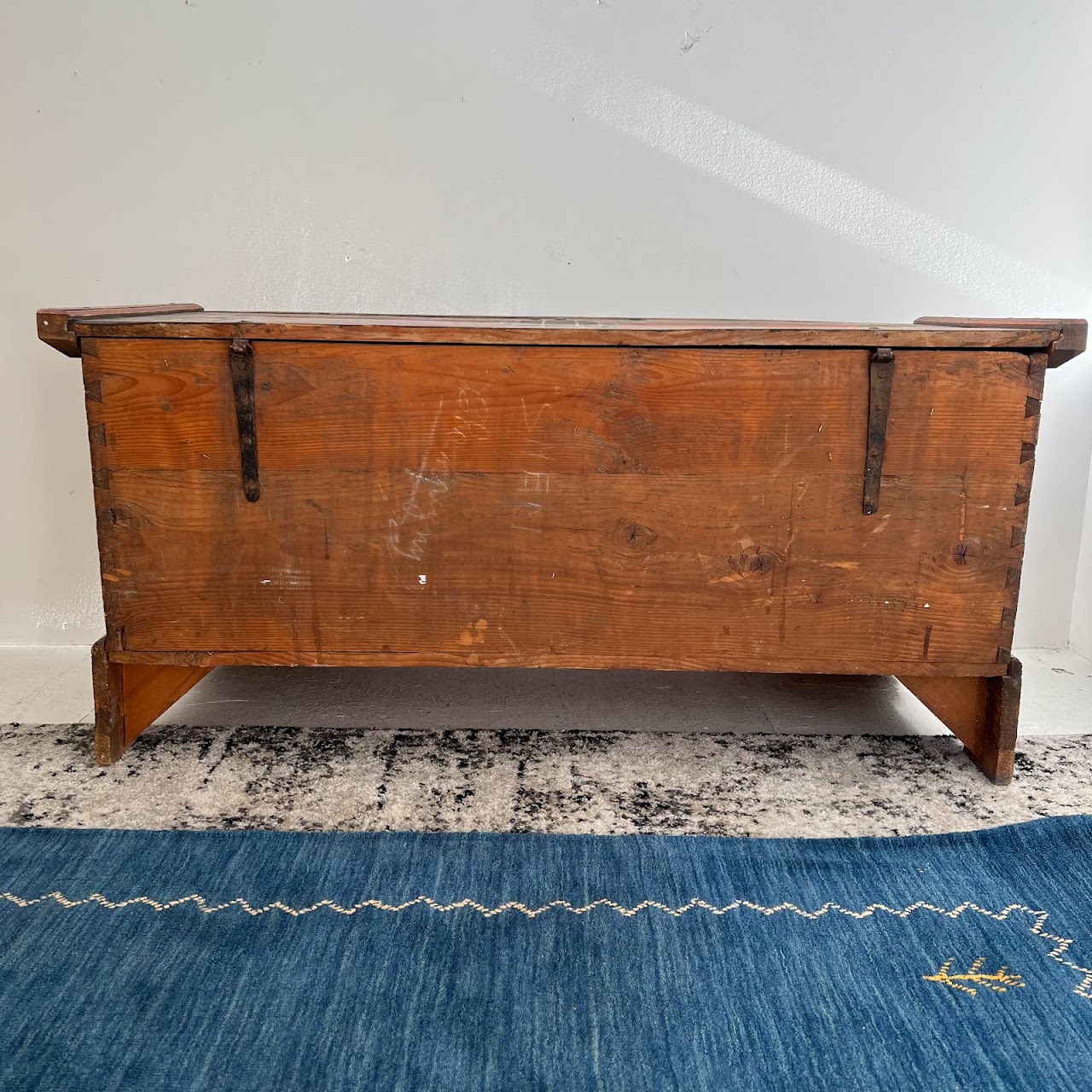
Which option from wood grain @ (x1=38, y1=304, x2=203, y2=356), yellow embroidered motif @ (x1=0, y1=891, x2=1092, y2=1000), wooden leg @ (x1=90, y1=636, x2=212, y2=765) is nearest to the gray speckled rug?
wooden leg @ (x1=90, y1=636, x2=212, y2=765)

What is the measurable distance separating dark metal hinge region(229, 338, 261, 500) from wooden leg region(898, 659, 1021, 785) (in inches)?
42.7

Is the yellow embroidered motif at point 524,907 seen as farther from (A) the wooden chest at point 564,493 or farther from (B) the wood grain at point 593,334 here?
(B) the wood grain at point 593,334

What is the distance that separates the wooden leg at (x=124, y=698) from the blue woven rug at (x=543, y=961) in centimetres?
24

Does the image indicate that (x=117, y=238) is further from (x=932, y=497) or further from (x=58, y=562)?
(x=932, y=497)

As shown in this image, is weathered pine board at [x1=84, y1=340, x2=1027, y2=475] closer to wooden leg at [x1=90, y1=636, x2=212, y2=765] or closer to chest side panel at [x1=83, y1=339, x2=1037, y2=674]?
chest side panel at [x1=83, y1=339, x2=1037, y2=674]

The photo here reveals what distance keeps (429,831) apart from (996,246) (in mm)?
1731

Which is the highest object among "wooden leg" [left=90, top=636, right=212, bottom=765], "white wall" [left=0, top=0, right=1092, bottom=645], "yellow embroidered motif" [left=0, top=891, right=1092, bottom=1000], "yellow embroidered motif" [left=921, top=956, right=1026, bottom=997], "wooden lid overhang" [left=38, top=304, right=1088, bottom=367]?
"white wall" [left=0, top=0, right=1092, bottom=645]

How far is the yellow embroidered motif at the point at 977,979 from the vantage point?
3.44 feet

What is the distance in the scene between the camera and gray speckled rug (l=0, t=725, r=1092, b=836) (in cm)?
141

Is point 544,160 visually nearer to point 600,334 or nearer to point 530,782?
point 600,334

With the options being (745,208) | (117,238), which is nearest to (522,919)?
(745,208)

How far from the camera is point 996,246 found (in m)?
2.07

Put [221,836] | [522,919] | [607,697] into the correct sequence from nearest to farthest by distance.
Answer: [522,919], [221,836], [607,697]

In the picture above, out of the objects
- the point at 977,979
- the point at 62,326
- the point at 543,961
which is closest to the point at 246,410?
the point at 62,326
